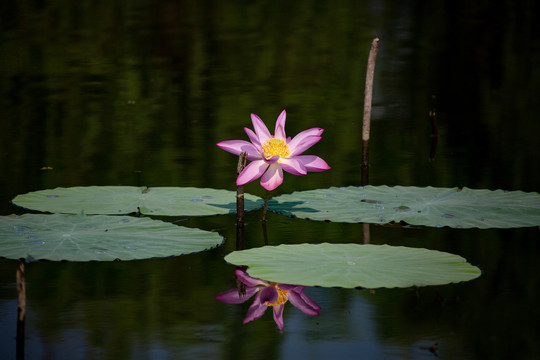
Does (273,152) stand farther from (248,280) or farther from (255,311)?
(255,311)

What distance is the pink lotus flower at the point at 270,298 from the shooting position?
3.02 metres

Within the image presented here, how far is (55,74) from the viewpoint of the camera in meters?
10.1

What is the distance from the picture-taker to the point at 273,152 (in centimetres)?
394

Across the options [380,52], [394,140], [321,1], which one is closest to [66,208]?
[394,140]

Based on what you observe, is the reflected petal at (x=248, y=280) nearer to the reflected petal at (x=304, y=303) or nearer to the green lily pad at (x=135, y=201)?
the reflected petal at (x=304, y=303)

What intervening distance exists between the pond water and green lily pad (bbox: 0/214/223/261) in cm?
10

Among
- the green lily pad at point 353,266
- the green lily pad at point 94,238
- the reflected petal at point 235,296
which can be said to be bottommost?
the reflected petal at point 235,296

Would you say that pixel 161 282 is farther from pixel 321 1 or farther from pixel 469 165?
pixel 321 1

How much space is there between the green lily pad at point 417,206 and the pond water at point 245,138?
0.10 meters

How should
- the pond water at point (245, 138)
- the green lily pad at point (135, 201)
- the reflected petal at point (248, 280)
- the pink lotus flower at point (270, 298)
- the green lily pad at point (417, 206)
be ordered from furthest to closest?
the green lily pad at point (135, 201) → the green lily pad at point (417, 206) → the reflected petal at point (248, 280) → the pink lotus flower at point (270, 298) → the pond water at point (245, 138)

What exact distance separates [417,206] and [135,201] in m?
1.26

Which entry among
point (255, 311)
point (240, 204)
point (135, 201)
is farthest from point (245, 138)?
point (255, 311)

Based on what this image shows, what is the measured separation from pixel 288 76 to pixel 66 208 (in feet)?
20.9

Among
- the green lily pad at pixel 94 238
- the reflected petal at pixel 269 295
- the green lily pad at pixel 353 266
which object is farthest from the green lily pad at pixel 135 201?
the reflected petal at pixel 269 295
